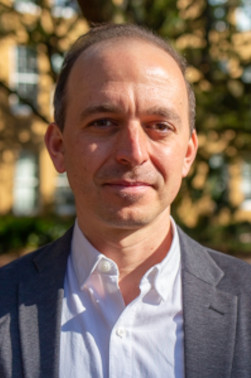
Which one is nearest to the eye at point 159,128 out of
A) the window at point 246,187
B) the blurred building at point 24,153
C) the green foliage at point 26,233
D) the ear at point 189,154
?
the ear at point 189,154

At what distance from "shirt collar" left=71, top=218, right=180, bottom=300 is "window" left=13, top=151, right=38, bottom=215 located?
1743cm

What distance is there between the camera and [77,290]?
2037mm

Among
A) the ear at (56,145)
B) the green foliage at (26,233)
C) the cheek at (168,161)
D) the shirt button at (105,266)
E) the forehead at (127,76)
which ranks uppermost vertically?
the forehead at (127,76)

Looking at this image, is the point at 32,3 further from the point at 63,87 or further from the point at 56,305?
the point at 56,305

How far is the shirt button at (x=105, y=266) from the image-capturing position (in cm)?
200

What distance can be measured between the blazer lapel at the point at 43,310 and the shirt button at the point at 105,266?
179 mm

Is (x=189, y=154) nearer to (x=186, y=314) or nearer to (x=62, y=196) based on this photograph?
(x=186, y=314)

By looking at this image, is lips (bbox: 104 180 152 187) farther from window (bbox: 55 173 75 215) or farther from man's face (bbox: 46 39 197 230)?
window (bbox: 55 173 75 215)

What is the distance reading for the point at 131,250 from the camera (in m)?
2.03

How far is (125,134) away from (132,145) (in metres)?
0.05

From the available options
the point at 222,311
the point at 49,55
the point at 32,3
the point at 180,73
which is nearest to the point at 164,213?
the point at 222,311

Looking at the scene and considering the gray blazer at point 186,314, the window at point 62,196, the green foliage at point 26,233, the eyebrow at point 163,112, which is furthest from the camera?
the window at point 62,196

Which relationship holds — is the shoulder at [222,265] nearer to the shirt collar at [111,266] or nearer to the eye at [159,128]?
the shirt collar at [111,266]

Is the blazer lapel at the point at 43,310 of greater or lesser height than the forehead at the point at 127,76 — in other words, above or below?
below
